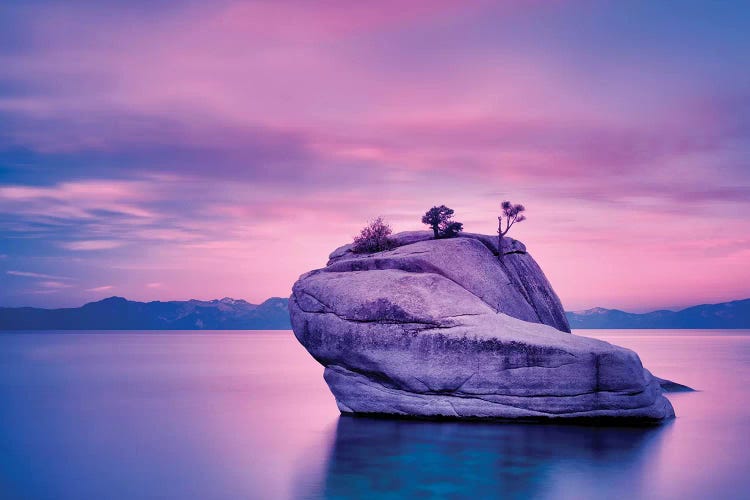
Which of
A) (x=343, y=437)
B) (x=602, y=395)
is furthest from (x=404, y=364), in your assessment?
(x=602, y=395)

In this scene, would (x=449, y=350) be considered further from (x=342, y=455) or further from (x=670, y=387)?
(x=670, y=387)

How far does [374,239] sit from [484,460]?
14.7 metres

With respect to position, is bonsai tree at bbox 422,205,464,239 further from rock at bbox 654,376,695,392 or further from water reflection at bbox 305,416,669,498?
rock at bbox 654,376,695,392

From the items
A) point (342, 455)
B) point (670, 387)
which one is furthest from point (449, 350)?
point (670, 387)

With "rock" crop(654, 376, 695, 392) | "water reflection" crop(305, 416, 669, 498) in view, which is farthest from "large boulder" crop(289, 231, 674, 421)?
"rock" crop(654, 376, 695, 392)

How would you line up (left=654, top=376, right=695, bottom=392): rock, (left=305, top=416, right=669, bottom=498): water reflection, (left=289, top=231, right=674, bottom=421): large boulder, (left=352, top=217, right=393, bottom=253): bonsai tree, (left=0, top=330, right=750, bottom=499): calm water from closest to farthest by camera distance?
(left=305, top=416, right=669, bottom=498): water reflection → (left=0, top=330, right=750, bottom=499): calm water → (left=289, top=231, right=674, bottom=421): large boulder → (left=352, top=217, right=393, bottom=253): bonsai tree → (left=654, top=376, right=695, bottom=392): rock

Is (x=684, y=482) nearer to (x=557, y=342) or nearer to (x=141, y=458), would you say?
(x=557, y=342)

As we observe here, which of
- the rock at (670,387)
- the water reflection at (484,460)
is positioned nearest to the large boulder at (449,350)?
the water reflection at (484,460)

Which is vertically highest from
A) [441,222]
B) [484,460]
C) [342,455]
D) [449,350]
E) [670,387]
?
[441,222]

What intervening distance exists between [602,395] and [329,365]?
10.6m

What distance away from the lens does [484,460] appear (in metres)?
20.6

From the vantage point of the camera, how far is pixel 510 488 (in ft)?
58.6

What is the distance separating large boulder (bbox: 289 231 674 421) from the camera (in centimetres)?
2484

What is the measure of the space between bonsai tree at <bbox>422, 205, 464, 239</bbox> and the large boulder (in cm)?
304
